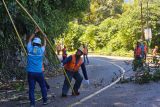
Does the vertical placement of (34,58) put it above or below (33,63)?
above

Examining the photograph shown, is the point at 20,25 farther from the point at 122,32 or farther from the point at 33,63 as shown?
the point at 122,32

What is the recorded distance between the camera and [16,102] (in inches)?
487

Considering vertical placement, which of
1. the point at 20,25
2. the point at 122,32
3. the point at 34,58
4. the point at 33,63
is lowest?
the point at 122,32

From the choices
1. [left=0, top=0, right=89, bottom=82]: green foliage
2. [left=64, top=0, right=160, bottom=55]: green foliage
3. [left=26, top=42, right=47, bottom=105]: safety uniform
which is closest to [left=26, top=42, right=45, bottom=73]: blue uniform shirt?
[left=26, top=42, right=47, bottom=105]: safety uniform

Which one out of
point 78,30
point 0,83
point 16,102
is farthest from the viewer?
point 78,30

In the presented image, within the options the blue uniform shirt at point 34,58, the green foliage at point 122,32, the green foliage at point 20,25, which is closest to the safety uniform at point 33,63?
the blue uniform shirt at point 34,58

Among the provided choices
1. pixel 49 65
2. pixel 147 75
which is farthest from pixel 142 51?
pixel 147 75

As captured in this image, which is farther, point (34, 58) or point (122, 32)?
point (122, 32)

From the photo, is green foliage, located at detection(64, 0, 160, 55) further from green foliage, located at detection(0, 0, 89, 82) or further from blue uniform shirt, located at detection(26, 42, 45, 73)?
blue uniform shirt, located at detection(26, 42, 45, 73)

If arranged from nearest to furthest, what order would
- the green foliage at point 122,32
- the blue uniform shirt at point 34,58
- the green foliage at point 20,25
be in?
the blue uniform shirt at point 34,58
the green foliage at point 20,25
the green foliage at point 122,32

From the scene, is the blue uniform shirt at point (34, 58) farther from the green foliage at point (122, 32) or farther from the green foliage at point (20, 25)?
the green foliage at point (122, 32)

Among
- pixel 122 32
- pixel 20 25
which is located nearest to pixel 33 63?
pixel 20 25

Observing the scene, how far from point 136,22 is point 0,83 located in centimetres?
3935

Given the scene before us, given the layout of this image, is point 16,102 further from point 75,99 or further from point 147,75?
point 147,75
